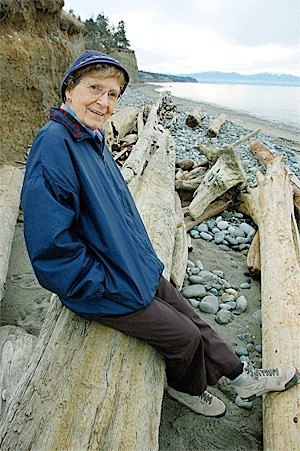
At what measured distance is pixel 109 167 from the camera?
2.29 m

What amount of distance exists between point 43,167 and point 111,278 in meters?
0.66

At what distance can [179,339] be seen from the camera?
2176 millimetres

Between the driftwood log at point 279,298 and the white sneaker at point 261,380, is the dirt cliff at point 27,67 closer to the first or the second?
the driftwood log at point 279,298

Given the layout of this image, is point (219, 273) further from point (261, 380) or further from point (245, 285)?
point (261, 380)

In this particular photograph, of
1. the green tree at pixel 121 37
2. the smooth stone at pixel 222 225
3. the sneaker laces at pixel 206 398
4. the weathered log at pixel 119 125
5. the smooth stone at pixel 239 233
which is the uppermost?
the green tree at pixel 121 37

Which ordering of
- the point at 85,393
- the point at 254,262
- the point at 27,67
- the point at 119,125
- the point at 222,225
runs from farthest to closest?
the point at 119,125 < the point at 27,67 < the point at 222,225 < the point at 254,262 < the point at 85,393

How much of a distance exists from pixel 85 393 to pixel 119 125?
26.5 feet

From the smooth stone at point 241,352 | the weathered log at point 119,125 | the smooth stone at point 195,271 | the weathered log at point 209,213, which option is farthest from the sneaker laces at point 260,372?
the weathered log at point 119,125

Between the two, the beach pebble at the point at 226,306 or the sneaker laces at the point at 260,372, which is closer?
the sneaker laces at the point at 260,372

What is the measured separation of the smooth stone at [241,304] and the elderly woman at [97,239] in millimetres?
1359

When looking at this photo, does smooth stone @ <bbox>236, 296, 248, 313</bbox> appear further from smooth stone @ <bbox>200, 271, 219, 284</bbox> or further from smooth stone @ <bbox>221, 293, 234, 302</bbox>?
smooth stone @ <bbox>200, 271, 219, 284</bbox>

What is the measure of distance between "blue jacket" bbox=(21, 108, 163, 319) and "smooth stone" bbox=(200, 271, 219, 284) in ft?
7.31

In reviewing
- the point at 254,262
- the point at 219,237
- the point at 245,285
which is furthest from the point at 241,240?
the point at 245,285

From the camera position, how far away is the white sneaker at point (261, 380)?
246 cm
